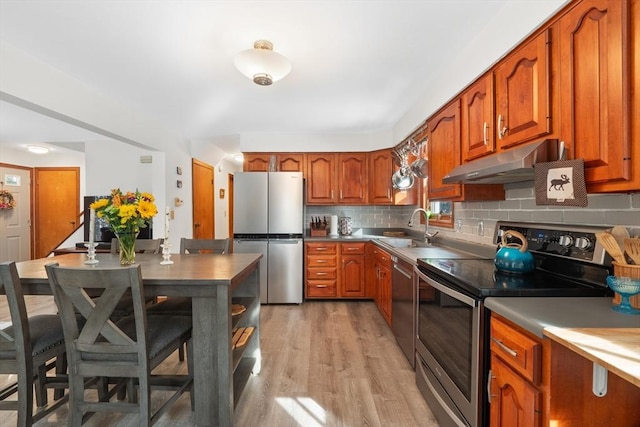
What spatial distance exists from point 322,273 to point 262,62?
274 cm

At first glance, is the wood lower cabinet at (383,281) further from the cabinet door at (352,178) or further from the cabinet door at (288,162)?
the cabinet door at (288,162)

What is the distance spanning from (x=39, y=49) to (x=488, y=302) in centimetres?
312

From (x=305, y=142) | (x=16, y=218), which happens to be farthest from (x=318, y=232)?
(x=16, y=218)

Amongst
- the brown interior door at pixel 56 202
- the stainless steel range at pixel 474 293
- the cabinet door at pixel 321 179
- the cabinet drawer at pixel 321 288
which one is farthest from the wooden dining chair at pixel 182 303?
the brown interior door at pixel 56 202

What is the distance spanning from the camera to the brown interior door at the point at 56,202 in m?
5.83

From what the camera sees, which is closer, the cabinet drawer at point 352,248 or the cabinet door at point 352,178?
the cabinet drawer at point 352,248

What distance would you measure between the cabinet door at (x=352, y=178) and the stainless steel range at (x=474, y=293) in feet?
7.90

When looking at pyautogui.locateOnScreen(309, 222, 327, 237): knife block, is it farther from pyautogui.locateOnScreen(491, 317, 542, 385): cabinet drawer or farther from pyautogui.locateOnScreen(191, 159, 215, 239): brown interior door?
pyautogui.locateOnScreen(491, 317, 542, 385): cabinet drawer

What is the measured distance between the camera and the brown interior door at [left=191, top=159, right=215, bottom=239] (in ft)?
15.6

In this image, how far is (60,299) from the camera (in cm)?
139

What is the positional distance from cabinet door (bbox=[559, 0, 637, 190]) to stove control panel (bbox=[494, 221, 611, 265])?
1.22 feet

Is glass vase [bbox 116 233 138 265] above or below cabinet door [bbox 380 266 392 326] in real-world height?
above

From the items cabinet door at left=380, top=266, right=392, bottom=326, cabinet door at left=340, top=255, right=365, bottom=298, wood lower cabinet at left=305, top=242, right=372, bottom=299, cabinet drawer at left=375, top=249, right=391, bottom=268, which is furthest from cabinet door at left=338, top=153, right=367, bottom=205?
cabinet door at left=380, top=266, right=392, bottom=326

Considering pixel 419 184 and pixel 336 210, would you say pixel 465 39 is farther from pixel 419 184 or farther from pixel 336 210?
pixel 336 210
